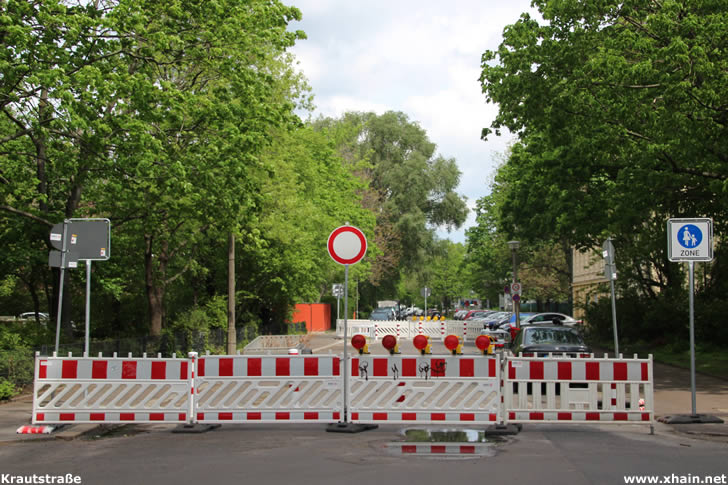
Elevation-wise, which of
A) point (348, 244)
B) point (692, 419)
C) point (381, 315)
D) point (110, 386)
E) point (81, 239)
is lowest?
point (692, 419)

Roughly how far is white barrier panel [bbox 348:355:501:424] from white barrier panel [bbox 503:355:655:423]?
32cm

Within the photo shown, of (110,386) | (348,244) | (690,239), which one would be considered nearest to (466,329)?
(690,239)

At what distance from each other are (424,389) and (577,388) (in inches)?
83.9

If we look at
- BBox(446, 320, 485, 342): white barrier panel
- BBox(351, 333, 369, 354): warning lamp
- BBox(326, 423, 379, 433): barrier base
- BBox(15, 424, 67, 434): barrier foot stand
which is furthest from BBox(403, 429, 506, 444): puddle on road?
BBox(446, 320, 485, 342): white barrier panel

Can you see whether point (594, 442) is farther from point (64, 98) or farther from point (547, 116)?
point (547, 116)

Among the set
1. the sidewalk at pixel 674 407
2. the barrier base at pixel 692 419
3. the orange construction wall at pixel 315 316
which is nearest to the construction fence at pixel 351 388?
the sidewalk at pixel 674 407

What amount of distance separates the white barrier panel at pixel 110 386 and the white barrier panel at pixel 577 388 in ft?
15.1

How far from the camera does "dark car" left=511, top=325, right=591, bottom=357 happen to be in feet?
59.1

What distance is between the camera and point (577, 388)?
11.3 metres

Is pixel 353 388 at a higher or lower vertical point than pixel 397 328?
lower

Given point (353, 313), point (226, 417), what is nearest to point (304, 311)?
point (353, 313)

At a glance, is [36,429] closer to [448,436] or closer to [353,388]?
[353,388]

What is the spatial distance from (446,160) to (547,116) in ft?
138

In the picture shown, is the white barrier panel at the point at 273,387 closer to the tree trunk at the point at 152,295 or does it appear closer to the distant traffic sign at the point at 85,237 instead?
the distant traffic sign at the point at 85,237
